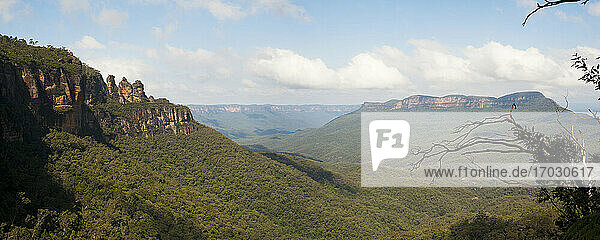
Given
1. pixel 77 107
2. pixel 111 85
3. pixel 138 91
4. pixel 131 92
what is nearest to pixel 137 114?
pixel 131 92

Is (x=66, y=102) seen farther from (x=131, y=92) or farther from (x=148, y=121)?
(x=131, y=92)

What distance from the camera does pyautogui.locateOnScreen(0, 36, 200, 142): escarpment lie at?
27.4 meters

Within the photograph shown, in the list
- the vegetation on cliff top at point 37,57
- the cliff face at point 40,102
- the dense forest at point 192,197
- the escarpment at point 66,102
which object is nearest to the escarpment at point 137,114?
the escarpment at point 66,102

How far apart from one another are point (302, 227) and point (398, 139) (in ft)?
100

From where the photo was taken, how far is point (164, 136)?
54.2 metres

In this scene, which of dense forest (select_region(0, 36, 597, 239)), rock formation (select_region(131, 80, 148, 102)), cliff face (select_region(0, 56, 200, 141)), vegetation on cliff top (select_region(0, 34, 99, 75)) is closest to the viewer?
dense forest (select_region(0, 36, 597, 239))

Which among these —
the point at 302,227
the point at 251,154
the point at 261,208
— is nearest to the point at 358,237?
the point at 302,227

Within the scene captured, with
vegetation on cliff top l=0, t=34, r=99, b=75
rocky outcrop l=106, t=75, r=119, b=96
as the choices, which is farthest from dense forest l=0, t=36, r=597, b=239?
rocky outcrop l=106, t=75, r=119, b=96

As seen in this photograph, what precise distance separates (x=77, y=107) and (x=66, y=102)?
2163 millimetres

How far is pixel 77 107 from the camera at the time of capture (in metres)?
37.3

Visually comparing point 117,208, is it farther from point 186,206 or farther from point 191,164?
point 191,164

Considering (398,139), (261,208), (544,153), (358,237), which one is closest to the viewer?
(544,153)

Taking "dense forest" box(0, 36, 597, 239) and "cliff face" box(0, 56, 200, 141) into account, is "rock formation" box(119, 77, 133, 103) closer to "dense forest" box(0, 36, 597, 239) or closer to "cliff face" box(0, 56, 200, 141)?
"cliff face" box(0, 56, 200, 141)

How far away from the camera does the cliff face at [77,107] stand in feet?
88.8
